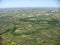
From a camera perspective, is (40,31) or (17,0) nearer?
(40,31)

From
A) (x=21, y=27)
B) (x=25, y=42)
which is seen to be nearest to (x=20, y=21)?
(x=21, y=27)

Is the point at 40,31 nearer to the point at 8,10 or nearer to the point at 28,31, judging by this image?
the point at 28,31

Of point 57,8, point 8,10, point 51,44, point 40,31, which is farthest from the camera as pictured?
point 8,10

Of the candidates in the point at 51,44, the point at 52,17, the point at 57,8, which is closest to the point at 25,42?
the point at 51,44

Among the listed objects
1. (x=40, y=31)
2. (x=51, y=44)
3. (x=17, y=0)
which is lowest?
(x=51, y=44)

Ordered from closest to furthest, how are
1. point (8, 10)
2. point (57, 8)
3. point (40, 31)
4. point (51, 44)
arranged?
point (51, 44)
point (40, 31)
point (57, 8)
point (8, 10)

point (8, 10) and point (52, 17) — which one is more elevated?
point (8, 10)

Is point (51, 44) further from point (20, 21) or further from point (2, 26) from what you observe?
point (2, 26)
